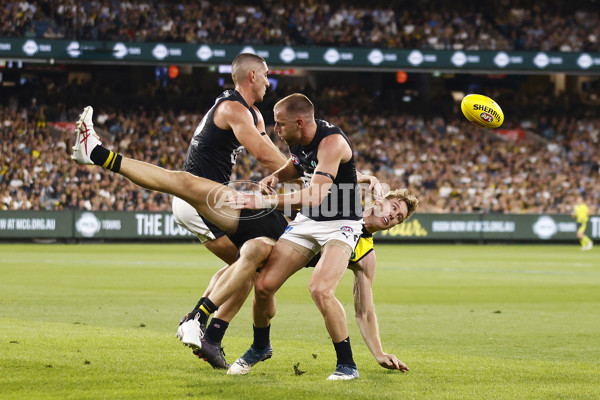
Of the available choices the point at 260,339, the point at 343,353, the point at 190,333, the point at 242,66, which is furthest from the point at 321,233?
the point at 242,66

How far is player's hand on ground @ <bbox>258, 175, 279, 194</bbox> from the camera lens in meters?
8.13

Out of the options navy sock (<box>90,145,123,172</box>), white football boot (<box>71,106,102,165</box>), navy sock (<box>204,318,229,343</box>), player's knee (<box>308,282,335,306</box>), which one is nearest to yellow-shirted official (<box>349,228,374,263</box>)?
player's knee (<box>308,282,335,306</box>)

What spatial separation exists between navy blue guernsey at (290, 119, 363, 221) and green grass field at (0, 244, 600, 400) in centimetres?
144

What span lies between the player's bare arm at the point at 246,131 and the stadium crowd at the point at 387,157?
27.0 metres

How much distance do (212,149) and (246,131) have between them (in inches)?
22.2

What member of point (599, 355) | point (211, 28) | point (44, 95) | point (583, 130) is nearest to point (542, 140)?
point (583, 130)

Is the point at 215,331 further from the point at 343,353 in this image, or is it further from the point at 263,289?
the point at 343,353

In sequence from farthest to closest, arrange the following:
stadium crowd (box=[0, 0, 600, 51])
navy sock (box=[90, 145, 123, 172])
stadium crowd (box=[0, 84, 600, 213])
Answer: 1. stadium crowd (box=[0, 0, 600, 51])
2. stadium crowd (box=[0, 84, 600, 213])
3. navy sock (box=[90, 145, 123, 172])

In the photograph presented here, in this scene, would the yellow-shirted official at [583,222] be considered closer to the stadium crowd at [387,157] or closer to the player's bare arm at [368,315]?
the stadium crowd at [387,157]

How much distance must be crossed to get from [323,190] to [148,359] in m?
2.55

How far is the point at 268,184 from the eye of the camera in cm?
834

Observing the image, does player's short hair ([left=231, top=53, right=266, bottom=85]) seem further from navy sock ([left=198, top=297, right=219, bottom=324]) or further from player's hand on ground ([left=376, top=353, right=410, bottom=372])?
player's hand on ground ([left=376, top=353, right=410, bottom=372])

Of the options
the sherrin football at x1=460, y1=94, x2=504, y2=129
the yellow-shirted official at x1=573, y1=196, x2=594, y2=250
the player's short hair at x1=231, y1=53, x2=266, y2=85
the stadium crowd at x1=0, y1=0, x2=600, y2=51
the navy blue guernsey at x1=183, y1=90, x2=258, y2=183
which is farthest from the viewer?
the stadium crowd at x1=0, y1=0, x2=600, y2=51

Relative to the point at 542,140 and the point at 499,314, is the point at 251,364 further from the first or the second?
the point at 542,140
